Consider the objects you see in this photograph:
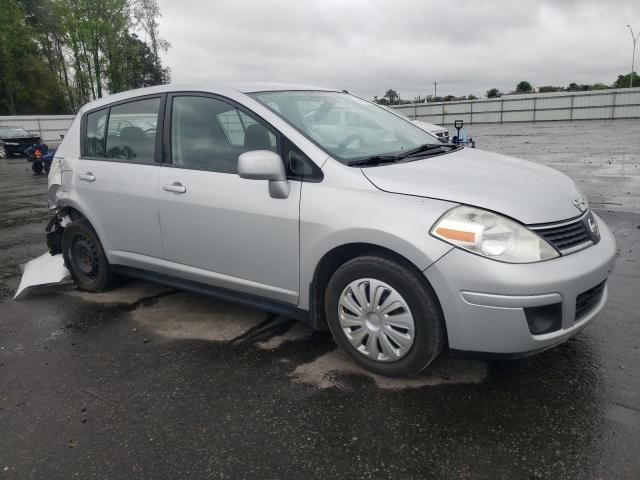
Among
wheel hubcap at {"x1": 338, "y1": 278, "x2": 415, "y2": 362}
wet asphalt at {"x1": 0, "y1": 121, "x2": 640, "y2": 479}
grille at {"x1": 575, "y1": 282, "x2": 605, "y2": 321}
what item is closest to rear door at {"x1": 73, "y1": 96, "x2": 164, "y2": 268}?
wet asphalt at {"x1": 0, "y1": 121, "x2": 640, "y2": 479}

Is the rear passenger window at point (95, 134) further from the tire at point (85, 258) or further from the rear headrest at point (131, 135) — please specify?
the tire at point (85, 258)

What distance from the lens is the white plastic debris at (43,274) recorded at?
476 cm

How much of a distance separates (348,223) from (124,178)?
209 cm

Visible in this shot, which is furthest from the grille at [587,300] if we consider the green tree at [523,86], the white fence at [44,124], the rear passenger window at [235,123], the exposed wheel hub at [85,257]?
the green tree at [523,86]

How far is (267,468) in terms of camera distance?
7.47 feet

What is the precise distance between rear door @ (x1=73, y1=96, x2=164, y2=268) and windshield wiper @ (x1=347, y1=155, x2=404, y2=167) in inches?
62.7

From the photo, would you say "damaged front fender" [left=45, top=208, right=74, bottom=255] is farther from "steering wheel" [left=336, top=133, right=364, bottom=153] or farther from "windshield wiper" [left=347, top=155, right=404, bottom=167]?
"windshield wiper" [left=347, top=155, right=404, bottom=167]

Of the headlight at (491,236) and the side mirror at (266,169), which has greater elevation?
the side mirror at (266,169)

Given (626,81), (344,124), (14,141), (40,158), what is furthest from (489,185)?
(626,81)

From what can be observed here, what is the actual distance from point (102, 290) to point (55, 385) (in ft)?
5.35

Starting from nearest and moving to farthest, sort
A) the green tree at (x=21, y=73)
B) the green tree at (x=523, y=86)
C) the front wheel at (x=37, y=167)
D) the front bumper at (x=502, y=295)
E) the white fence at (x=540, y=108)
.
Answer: the front bumper at (x=502, y=295)
the front wheel at (x=37, y=167)
the white fence at (x=540, y=108)
the green tree at (x=21, y=73)
the green tree at (x=523, y=86)

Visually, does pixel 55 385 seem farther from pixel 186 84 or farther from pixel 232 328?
pixel 186 84

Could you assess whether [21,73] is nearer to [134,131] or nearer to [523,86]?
[134,131]

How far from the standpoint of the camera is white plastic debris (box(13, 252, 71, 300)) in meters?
4.76
